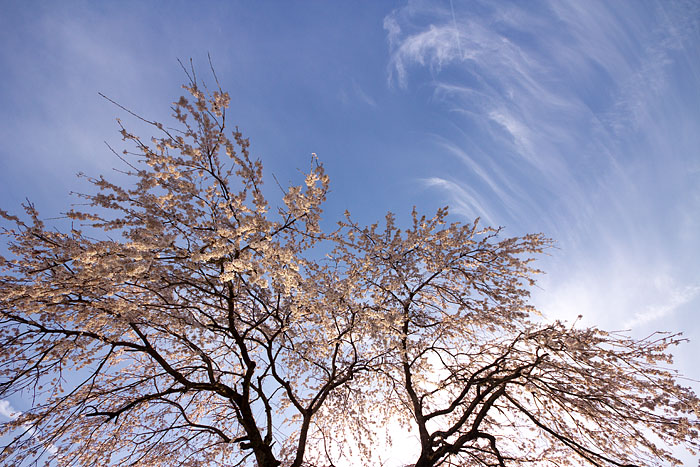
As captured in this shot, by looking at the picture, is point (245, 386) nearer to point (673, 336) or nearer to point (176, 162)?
point (176, 162)

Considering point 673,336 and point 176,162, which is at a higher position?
point 176,162

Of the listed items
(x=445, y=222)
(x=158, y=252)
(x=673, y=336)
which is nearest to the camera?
(x=158, y=252)

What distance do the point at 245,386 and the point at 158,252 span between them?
3.80m

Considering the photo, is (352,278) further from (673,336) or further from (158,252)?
(673,336)

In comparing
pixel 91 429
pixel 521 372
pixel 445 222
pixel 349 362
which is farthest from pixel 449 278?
pixel 91 429

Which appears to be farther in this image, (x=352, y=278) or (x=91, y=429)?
(x=352, y=278)

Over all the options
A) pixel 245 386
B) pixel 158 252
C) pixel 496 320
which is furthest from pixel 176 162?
pixel 496 320

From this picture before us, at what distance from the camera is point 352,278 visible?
7117 millimetres

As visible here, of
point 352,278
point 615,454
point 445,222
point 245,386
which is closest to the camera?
point 615,454

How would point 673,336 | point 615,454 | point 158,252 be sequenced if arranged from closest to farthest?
point 158,252, point 673,336, point 615,454

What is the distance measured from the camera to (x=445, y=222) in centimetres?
846

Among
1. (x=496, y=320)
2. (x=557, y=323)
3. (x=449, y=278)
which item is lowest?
(x=557, y=323)

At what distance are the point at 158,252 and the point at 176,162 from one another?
1.61 m

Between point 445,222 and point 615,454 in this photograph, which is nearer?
point 615,454
